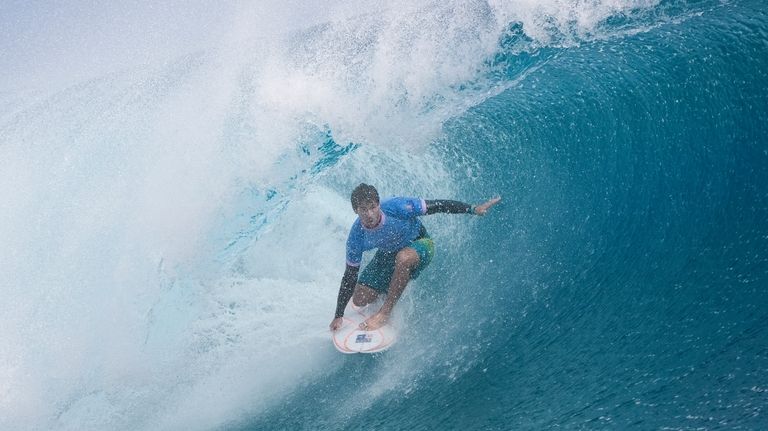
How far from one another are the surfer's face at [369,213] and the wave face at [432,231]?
1082 mm

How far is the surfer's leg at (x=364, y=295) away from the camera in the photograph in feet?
14.9

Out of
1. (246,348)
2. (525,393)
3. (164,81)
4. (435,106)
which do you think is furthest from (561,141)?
(164,81)

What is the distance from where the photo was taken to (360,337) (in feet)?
13.7

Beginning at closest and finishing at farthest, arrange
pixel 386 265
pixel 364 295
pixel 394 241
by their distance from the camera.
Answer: pixel 394 241, pixel 386 265, pixel 364 295

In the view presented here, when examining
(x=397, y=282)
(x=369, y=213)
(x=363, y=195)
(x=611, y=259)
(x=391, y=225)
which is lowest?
(x=611, y=259)

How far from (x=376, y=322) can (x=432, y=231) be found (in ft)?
5.08

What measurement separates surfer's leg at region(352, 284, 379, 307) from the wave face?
0.42m

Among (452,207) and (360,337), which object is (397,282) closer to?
(360,337)

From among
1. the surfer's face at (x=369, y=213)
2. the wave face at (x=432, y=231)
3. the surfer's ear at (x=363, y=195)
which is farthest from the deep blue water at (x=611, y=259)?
the surfer's ear at (x=363, y=195)

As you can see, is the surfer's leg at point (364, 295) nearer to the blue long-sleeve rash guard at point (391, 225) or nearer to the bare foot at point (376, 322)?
the bare foot at point (376, 322)

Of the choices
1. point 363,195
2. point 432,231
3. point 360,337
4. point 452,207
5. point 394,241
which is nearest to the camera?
point 363,195

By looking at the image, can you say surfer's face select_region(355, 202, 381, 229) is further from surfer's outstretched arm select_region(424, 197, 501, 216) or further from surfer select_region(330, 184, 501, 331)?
surfer's outstretched arm select_region(424, 197, 501, 216)

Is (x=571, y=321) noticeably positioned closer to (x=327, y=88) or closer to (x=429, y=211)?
(x=429, y=211)

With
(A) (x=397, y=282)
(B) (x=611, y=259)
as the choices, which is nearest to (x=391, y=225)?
(A) (x=397, y=282)
